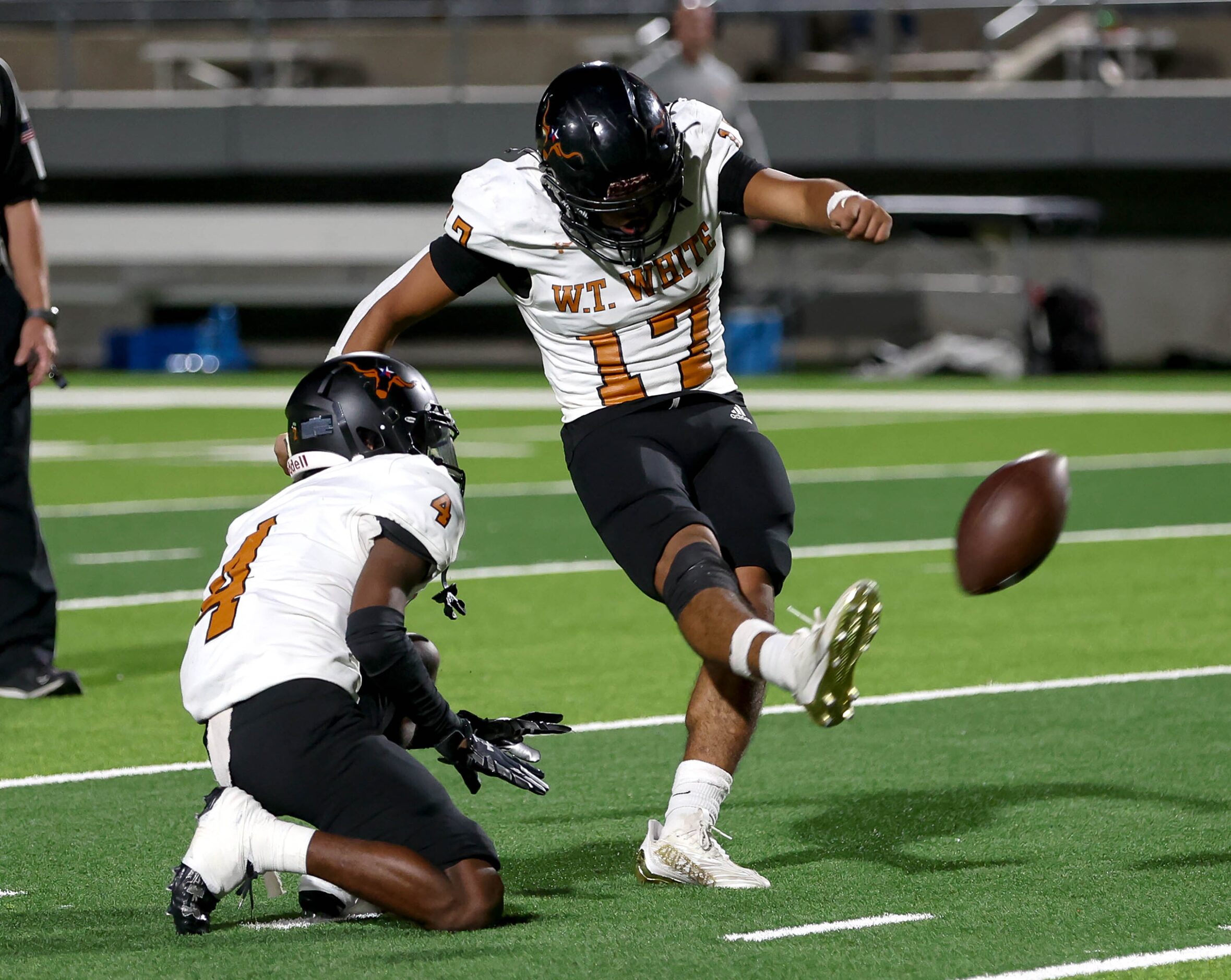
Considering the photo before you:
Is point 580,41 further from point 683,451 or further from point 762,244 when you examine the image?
point 683,451

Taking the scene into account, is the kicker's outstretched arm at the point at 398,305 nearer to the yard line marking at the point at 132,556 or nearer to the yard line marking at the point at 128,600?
the yard line marking at the point at 128,600

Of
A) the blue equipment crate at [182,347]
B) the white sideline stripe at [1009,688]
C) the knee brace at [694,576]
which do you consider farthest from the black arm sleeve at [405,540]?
the blue equipment crate at [182,347]

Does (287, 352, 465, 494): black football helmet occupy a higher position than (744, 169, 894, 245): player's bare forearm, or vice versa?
(744, 169, 894, 245): player's bare forearm

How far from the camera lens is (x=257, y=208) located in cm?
2581

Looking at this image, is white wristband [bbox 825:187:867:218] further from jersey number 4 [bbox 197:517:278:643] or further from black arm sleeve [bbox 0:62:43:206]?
black arm sleeve [bbox 0:62:43:206]

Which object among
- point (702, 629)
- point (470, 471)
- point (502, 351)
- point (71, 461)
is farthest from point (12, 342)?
point (502, 351)

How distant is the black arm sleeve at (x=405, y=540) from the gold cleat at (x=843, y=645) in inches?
30.9

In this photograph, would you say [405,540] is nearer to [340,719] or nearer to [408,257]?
[340,719]

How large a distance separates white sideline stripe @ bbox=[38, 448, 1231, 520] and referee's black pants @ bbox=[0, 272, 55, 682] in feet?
16.4

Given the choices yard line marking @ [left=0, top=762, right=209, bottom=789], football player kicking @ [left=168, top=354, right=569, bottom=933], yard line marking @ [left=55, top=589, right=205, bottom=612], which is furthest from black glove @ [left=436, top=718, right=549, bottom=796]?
yard line marking @ [left=55, top=589, right=205, bottom=612]

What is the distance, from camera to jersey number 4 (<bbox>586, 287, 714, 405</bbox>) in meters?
4.51

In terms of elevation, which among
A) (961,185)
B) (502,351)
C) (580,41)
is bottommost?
(502,351)

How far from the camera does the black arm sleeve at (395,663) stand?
3.63m

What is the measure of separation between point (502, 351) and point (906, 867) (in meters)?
23.3
